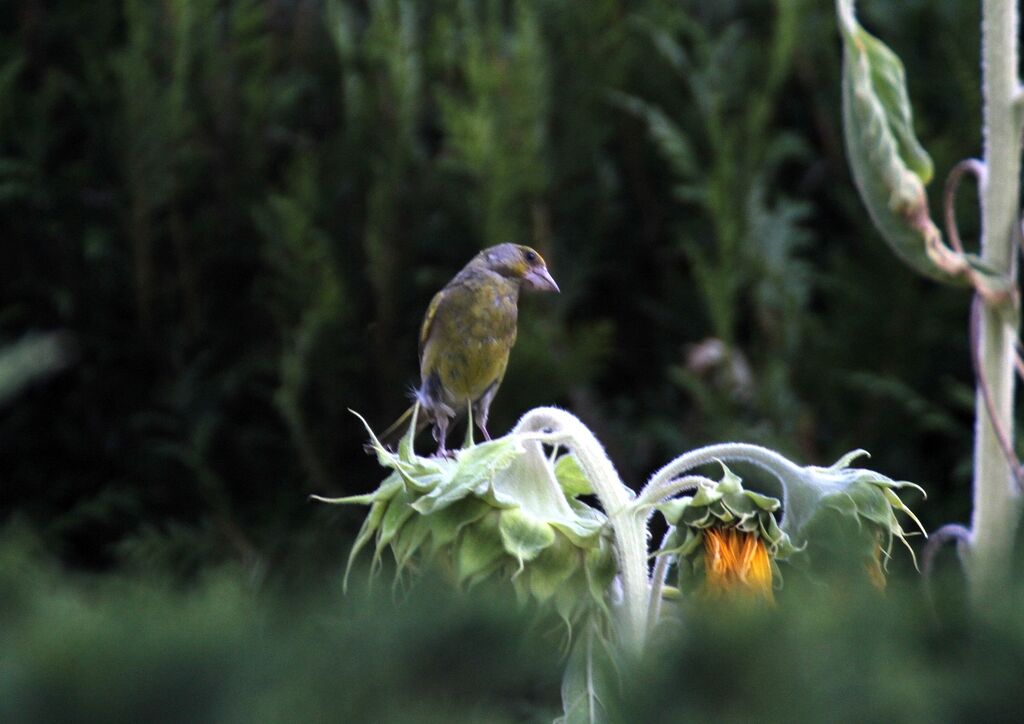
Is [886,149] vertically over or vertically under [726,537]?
over

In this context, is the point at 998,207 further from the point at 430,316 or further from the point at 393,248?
the point at 393,248

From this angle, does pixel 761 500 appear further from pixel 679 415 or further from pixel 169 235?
pixel 169 235

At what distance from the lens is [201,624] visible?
1.52ft

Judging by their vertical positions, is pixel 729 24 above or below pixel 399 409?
above

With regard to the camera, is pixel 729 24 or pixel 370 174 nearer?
pixel 370 174

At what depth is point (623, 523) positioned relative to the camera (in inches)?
41.8

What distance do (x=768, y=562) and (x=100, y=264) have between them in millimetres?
2533

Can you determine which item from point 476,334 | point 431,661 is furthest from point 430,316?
point 431,661

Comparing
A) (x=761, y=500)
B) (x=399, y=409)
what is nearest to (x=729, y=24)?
(x=399, y=409)

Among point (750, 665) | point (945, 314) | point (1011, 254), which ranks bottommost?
point (945, 314)

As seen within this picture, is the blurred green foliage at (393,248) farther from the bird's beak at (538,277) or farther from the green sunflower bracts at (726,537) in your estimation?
the green sunflower bracts at (726,537)

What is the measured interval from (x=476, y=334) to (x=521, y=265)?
138 mm

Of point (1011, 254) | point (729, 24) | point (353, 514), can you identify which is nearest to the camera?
point (1011, 254)

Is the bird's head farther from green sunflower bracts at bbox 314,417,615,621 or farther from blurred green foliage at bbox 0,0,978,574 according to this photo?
green sunflower bracts at bbox 314,417,615,621
